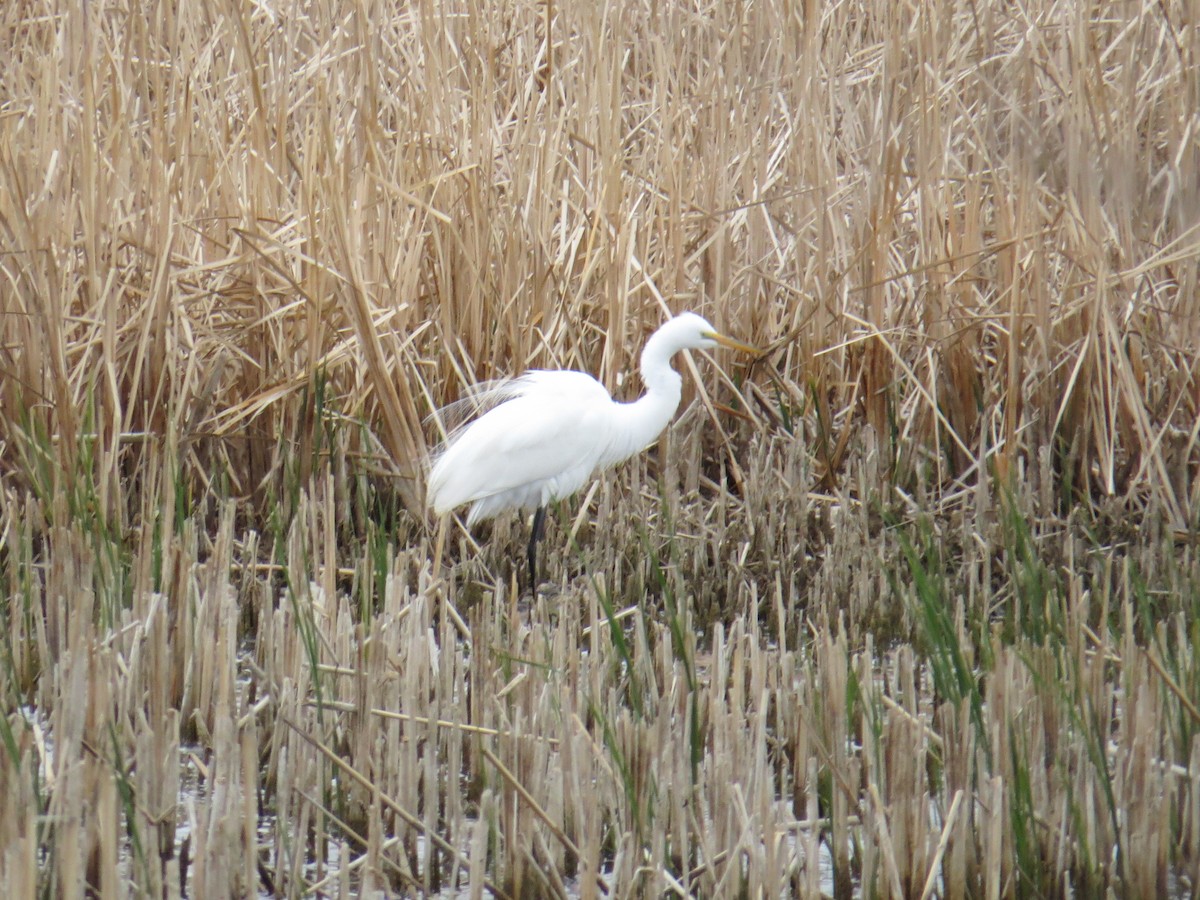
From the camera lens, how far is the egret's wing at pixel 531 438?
3584 millimetres

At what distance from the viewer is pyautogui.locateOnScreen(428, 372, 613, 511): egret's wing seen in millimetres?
3584

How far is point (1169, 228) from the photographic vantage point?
144 inches

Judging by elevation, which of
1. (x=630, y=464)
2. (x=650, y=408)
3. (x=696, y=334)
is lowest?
(x=630, y=464)

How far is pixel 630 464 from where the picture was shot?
400cm

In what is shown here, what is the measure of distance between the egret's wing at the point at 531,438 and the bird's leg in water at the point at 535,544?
106 mm

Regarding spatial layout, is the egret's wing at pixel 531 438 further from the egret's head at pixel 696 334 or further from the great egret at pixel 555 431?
the egret's head at pixel 696 334

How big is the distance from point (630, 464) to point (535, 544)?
0.46 m

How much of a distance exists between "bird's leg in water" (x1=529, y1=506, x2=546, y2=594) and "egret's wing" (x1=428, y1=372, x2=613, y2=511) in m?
Result: 0.11

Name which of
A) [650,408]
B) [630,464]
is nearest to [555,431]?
[650,408]

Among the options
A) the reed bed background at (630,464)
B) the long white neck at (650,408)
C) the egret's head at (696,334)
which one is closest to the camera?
the reed bed background at (630,464)

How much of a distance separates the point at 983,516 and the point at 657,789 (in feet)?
6.05

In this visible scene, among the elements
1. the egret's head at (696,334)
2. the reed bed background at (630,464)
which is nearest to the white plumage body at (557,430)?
the egret's head at (696,334)

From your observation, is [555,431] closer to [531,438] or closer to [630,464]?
[531,438]

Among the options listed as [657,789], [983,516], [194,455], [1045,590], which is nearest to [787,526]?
[983,516]
